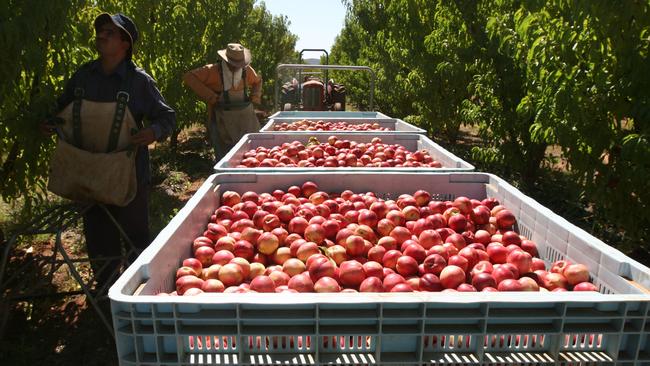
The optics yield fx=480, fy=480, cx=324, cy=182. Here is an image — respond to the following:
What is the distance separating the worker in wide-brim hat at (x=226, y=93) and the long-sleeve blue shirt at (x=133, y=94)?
87.3 inches

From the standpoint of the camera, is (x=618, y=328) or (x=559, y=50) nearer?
(x=618, y=328)

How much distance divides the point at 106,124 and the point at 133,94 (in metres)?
0.26

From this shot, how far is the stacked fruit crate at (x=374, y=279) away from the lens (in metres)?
1.25

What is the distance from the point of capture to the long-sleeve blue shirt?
3.03 m

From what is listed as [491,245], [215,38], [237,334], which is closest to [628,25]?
[491,245]

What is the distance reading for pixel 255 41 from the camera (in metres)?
19.2

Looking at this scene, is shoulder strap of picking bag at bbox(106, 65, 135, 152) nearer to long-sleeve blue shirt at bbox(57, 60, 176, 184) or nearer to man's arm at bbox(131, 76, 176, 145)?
long-sleeve blue shirt at bbox(57, 60, 176, 184)

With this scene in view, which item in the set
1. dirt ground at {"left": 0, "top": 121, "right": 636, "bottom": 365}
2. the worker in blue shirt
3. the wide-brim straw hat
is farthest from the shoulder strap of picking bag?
the wide-brim straw hat

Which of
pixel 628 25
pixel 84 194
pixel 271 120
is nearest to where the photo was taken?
pixel 84 194

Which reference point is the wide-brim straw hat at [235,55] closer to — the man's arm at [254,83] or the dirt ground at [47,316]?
the man's arm at [254,83]

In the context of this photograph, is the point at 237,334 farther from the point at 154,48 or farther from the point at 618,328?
the point at 154,48

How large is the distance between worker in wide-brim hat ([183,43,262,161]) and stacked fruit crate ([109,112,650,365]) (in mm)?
1984

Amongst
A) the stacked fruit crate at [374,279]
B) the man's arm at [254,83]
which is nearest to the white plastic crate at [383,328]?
the stacked fruit crate at [374,279]

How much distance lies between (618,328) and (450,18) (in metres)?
7.29
